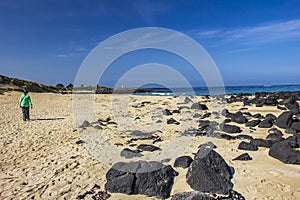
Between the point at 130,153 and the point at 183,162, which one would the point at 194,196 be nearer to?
the point at 183,162

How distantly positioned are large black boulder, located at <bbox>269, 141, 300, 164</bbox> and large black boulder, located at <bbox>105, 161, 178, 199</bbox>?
3366mm

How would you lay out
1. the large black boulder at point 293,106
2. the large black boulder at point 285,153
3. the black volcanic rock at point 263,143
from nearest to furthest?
the large black boulder at point 285,153 → the black volcanic rock at point 263,143 → the large black boulder at point 293,106

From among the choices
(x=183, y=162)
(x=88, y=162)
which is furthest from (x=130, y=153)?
(x=183, y=162)

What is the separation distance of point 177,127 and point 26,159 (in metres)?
7.14

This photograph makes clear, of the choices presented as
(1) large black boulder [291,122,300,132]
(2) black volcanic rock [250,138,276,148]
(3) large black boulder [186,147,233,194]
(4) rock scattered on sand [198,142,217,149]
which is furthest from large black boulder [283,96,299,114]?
(3) large black boulder [186,147,233,194]

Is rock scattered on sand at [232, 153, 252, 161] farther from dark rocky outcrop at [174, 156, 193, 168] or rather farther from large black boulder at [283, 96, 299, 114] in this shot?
large black boulder at [283, 96, 299, 114]

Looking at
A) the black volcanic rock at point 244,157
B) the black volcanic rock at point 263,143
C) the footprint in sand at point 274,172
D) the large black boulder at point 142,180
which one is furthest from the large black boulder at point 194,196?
the black volcanic rock at point 263,143

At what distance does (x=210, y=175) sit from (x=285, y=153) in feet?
9.73

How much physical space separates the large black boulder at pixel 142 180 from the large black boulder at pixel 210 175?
55 centimetres

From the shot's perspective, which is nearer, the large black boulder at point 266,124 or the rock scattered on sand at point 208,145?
the rock scattered on sand at point 208,145

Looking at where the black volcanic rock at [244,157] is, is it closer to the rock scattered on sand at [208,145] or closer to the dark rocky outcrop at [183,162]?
the rock scattered on sand at [208,145]

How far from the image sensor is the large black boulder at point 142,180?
16.6 feet

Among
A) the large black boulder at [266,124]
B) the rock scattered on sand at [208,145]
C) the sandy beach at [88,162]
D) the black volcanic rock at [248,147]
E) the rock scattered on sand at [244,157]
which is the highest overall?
the large black boulder at [266,124]

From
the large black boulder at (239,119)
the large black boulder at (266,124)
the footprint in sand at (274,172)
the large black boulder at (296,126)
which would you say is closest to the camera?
the footprint in sand at (274,172)
